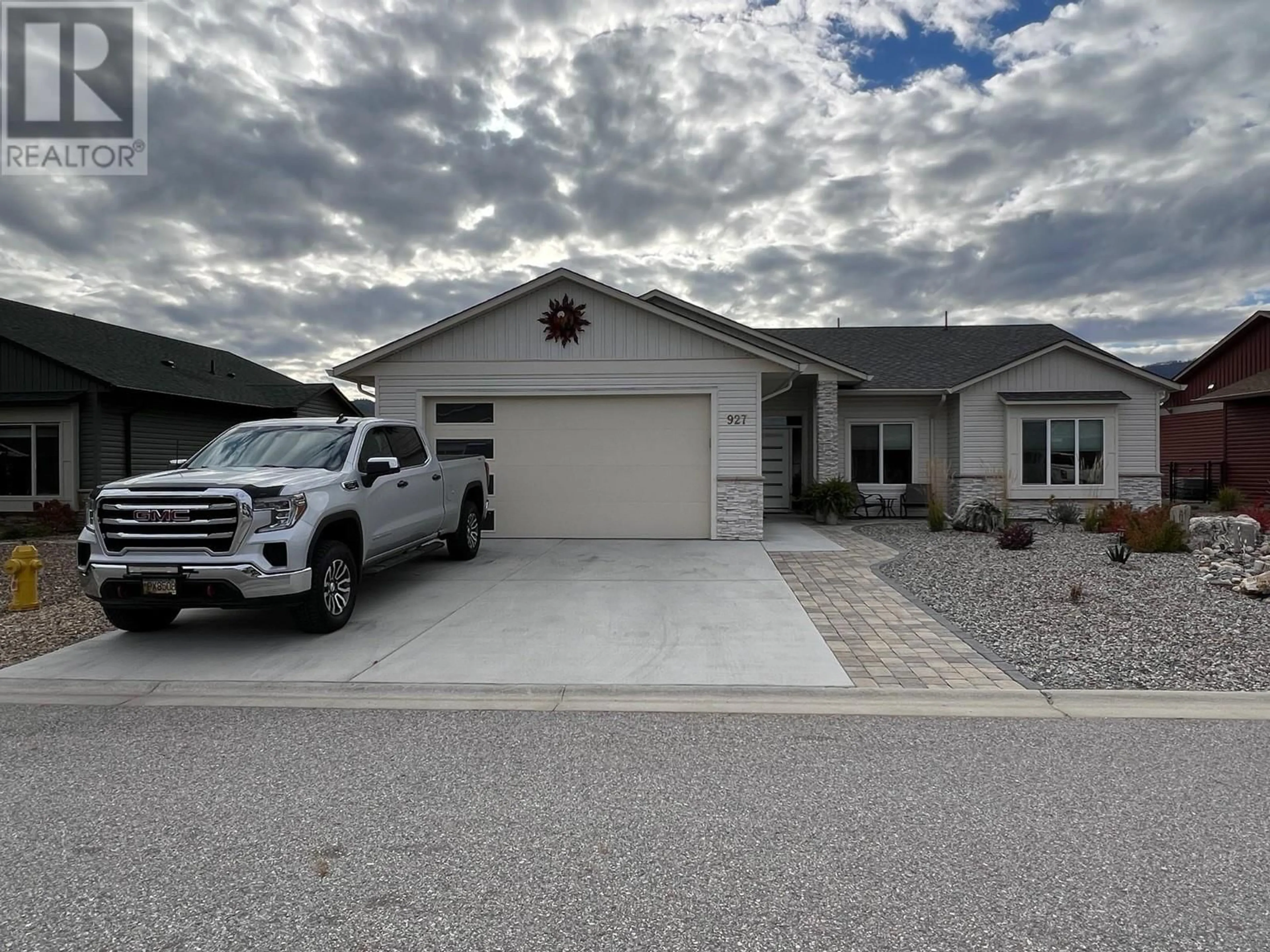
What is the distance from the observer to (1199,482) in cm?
2392

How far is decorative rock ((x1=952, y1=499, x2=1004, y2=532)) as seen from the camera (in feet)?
49.0

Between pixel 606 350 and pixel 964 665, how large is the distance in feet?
28.9

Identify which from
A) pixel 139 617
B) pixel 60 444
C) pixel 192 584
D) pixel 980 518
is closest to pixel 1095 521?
pixel 980 518

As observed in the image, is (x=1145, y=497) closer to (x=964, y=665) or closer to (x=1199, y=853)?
(x=964, y=665)

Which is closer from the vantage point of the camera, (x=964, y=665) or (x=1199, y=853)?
(x=1199, y=853)

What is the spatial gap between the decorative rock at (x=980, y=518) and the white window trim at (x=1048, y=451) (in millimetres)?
2446

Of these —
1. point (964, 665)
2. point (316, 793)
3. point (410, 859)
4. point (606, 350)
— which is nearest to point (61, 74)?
point (606, 350)

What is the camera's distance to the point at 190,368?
75.6ft

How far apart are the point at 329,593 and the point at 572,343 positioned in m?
7.50

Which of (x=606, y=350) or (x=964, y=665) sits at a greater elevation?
(x=606, y=350)

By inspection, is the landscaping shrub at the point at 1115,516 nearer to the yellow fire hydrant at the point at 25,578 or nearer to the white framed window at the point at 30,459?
the yellow fire hydrant at the point at 25,578

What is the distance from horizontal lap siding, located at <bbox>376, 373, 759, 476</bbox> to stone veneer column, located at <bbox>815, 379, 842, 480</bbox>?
4.22 meters

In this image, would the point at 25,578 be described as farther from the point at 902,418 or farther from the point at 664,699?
the point at 902,418

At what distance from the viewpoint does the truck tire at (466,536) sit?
35.9ft
